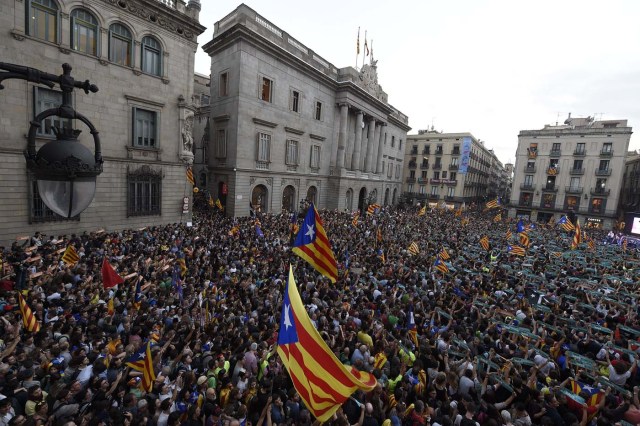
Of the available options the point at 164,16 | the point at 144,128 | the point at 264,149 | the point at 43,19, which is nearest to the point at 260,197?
the point at 264,149

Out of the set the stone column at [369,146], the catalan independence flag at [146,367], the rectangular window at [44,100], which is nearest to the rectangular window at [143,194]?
the rectangular window at [44,100]

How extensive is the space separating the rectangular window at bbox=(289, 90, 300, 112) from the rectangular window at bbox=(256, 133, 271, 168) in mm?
4427

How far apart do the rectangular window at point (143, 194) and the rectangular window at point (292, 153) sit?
43.6 ft

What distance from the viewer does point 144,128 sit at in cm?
1898

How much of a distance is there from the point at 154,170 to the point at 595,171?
58.5m

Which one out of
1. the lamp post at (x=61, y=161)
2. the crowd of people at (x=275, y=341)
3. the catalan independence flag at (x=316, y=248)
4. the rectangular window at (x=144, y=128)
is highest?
the rectangular window at (x=144, y=128)

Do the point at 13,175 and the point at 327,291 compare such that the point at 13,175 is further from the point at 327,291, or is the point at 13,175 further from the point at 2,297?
the point at 327,291

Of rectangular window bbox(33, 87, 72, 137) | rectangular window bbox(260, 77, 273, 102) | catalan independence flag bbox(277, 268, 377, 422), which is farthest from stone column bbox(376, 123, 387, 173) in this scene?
catalan independence flag bbox(277, 268, 377, 422)

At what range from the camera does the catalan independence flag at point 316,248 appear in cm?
827

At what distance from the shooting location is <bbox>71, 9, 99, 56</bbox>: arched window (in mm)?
15536

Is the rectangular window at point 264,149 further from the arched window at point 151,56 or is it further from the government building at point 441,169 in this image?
the government building at point 441,169

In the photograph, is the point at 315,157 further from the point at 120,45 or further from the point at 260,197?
the point at 120,45

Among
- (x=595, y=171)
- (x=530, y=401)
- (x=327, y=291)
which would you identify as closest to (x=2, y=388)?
(x=327, y=291)

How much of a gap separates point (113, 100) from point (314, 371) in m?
19.3
